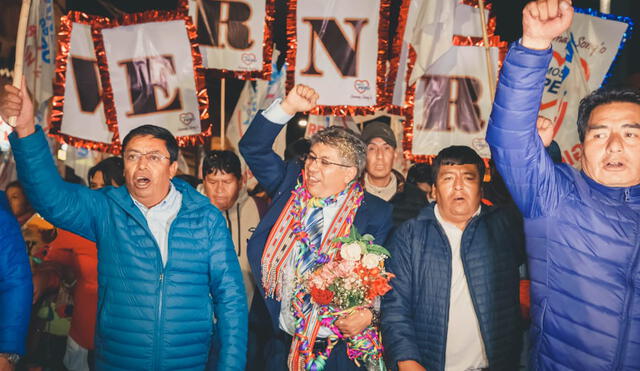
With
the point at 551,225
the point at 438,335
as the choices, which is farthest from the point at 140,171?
the point at 551,225

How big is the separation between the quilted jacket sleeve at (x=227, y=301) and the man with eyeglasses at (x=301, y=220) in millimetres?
331

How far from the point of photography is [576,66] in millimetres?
5922

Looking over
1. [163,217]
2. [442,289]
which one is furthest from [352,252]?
[163,217]

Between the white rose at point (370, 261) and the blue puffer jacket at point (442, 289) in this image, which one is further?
the blue puffer jacket at point (442, 289)

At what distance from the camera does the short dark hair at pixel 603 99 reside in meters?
2.05

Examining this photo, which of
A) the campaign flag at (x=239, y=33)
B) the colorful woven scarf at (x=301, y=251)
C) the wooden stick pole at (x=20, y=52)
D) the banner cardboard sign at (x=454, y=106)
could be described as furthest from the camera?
the campaign flag at (x=239, y=33)

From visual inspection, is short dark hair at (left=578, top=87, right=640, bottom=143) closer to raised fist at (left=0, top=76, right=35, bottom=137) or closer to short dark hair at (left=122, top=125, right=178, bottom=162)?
short dark hair at (left=122, top=125, right=178, bottom=162)

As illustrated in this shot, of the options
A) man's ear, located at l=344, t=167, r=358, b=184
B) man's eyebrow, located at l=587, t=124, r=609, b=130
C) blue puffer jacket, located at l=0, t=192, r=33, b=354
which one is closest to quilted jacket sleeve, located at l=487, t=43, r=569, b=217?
man's eyebrow, located at l=587, t=124, r=609, b=130

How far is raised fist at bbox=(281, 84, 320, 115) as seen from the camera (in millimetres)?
3264

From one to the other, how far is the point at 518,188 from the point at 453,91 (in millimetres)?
3767

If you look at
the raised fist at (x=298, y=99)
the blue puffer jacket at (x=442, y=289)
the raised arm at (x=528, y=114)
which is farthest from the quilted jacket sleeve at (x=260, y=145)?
the raised arm at (x=528, y=114)

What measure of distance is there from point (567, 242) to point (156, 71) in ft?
15.6

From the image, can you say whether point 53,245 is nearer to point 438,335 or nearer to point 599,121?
point 438,335

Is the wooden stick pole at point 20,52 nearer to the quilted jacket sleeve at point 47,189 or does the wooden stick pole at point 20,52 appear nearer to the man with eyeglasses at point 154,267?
the quilted jacket sleeve at point 47,189
